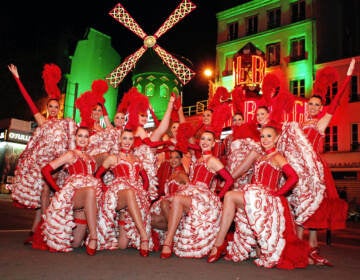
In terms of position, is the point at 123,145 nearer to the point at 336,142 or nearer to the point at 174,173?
the point at 174,173

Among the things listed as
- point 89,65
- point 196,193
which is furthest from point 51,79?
point 89,65

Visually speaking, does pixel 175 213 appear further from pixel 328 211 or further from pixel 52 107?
pixel 52 107

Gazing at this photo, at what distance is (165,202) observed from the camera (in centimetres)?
476

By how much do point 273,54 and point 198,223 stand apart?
1907 cm

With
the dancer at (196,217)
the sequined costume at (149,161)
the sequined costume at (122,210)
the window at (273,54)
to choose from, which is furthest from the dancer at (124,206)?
the window at (273,54)

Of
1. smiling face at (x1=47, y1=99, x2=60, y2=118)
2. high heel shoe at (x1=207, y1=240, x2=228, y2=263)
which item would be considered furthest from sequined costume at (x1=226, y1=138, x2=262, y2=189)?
smiling face at (x1=47, y1=99, x2=60, y2=118)

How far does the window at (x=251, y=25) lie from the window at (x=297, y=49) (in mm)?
2719

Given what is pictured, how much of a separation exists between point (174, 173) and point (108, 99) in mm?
26029

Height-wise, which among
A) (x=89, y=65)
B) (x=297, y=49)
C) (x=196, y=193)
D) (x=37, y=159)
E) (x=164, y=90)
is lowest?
(x=196, y=193)

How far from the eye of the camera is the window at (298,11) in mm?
21016

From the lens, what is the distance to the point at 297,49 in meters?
21.0

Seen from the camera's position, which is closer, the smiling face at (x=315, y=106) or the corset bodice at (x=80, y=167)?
the corset bodice at (x=80, y=167)

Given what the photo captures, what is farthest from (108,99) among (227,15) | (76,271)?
(76,271)

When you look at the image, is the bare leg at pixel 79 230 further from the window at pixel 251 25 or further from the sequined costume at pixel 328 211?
the window at pixel 251 25
